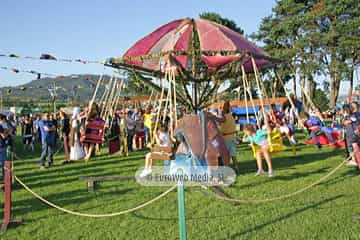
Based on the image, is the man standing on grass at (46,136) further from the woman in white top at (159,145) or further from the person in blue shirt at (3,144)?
the woman in white top at (159,145)

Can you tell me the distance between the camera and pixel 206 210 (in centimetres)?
557

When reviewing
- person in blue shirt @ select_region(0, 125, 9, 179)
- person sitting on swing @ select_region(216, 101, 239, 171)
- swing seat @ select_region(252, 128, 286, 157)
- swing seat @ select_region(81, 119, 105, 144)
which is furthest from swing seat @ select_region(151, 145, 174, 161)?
swing seat @ select_region(81, 119, 105, 144)

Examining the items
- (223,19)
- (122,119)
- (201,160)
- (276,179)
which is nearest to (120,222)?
(201,160)

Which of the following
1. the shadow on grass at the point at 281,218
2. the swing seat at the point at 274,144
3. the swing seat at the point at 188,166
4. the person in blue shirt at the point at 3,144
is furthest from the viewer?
the swing seat at the point at 274,144

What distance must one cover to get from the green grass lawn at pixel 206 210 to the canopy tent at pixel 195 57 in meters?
2.43

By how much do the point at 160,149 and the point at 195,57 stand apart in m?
2.19

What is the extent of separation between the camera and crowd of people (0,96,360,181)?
8.15m

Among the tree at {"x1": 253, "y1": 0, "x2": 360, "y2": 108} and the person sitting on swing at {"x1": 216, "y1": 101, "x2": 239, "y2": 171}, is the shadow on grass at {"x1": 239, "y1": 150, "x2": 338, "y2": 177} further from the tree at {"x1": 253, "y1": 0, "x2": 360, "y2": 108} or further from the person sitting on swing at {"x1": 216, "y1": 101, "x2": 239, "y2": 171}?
the tree at {"x1": 253, "y1": 0, "x2": 360, "y2": 108}

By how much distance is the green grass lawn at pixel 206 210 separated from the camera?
15.3 feet

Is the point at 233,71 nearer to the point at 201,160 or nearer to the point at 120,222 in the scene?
the point at 201,160

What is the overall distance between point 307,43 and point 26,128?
2537 cm

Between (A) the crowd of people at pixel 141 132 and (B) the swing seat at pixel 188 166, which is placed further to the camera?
(A) the crowd of people at pixel 141 132

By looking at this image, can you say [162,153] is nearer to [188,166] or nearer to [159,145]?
[159,145]

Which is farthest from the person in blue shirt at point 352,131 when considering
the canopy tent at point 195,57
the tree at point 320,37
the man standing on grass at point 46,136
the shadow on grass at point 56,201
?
the tree at point 320,37
